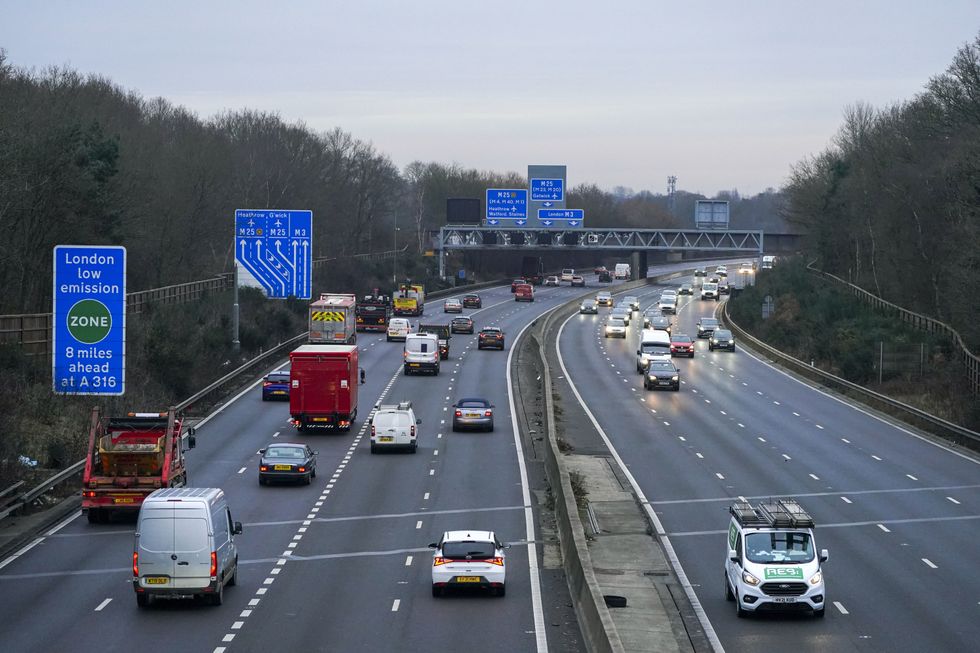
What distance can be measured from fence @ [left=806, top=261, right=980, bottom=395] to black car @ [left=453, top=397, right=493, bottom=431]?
24428 millimetres

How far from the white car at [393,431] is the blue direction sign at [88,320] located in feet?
39.9

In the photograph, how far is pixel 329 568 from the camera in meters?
28.3

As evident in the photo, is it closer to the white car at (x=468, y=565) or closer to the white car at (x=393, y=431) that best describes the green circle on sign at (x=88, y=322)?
the white car at (x=393, y=431)

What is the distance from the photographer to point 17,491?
113ft

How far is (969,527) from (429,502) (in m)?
14.7

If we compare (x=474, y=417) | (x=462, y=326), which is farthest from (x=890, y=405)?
(x=462, y=326)

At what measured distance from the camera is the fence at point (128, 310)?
5016cm

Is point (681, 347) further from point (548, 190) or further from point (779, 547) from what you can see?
point (779, 547)

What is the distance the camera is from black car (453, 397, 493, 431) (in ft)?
166

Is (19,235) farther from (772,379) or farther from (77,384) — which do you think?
(772,379)

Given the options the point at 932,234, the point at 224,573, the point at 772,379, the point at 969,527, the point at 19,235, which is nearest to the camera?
the point at 224,573

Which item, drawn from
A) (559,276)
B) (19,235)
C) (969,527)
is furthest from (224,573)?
(559,276)

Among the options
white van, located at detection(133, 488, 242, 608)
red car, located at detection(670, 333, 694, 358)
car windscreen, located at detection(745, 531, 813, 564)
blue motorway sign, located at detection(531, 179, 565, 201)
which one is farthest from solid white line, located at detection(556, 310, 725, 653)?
blue motorway sign, located at detection(531, 179, 565, 201)

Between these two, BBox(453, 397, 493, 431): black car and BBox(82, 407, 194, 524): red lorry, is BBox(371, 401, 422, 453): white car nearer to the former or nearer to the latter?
BBox(453, 397, 493, 431): black car
